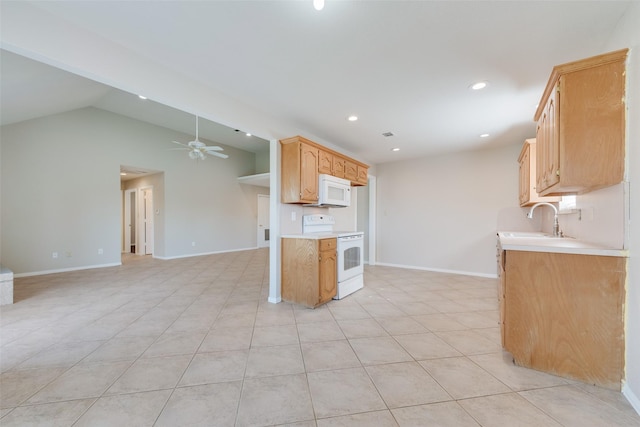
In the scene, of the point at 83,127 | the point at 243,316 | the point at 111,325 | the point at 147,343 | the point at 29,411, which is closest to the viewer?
the point at 29,411

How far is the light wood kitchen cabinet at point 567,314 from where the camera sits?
158 cm

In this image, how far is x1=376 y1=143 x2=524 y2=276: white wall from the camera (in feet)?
15.4

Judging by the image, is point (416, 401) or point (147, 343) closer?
point (416, 401)

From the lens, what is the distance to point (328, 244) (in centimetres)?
326

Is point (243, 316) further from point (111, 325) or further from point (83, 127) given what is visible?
point (83, 127)

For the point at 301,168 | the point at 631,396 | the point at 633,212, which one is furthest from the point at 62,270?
the point at 633,212

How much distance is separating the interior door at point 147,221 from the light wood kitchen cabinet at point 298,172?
230 inches

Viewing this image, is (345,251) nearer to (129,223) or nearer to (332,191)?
(332,191)

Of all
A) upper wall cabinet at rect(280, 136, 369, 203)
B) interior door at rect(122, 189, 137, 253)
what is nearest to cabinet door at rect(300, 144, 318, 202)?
upper wall cabinet at rect(280, 136, 369, 203)

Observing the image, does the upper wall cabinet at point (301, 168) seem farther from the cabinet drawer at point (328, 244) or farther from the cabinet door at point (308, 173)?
the cabinet drawer at point (328, 244)

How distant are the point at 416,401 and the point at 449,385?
0.31 metres

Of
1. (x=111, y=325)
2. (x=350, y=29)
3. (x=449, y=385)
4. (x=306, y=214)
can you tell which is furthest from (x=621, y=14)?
(x=111, y=325)

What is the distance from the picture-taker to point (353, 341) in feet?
7.41

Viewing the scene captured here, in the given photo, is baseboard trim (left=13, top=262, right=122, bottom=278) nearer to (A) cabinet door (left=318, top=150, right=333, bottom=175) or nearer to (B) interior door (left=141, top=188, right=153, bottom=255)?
(B) interior door (left=141, top=188, right=153, bottom=255)
